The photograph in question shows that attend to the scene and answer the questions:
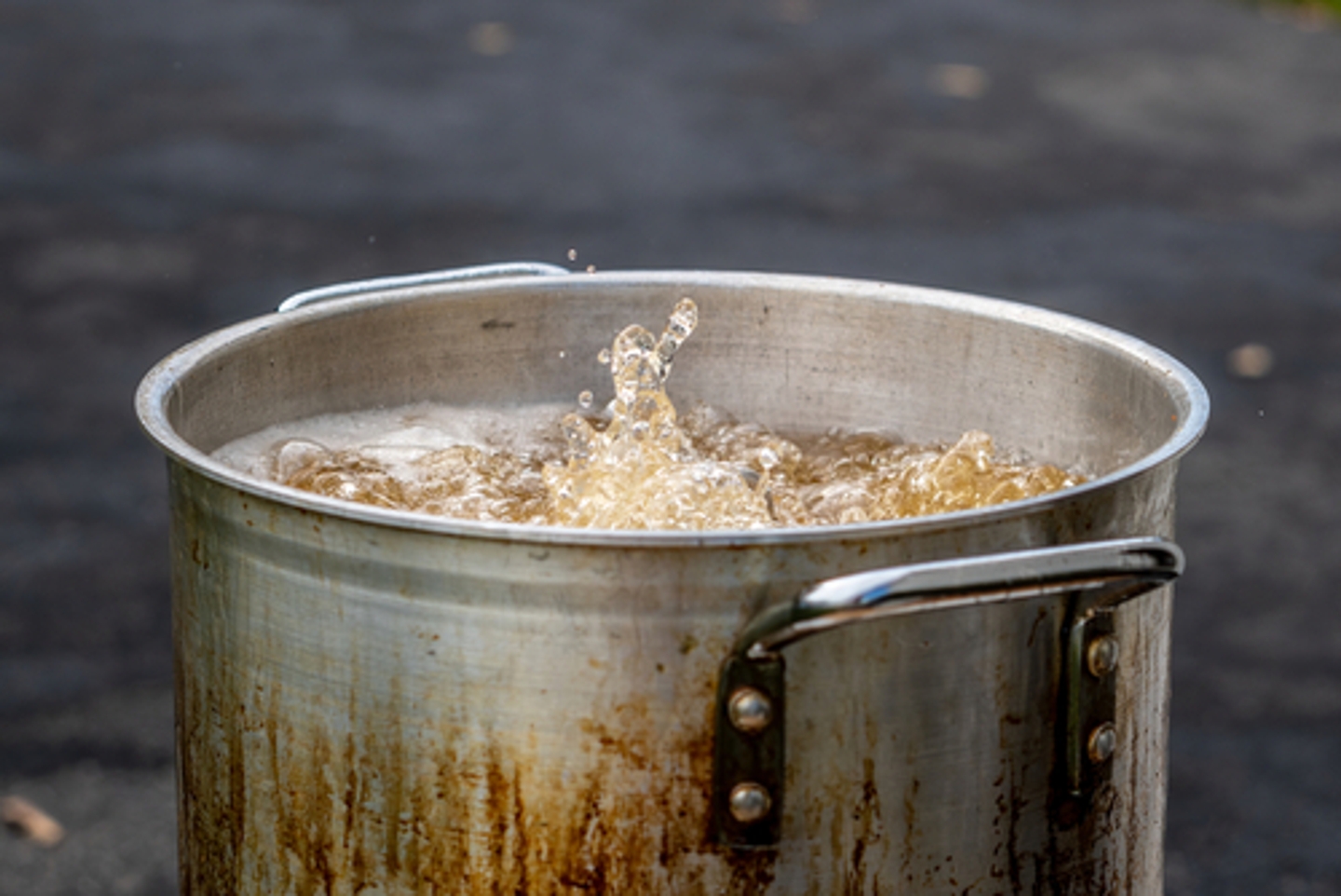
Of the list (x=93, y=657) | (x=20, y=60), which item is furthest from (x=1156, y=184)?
(x=20, y=60)

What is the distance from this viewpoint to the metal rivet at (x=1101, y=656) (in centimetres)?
111

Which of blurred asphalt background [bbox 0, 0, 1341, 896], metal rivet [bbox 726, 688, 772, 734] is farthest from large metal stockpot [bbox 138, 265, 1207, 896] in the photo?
blurred asphalt background [bbox 0, 0, 1341, 896]

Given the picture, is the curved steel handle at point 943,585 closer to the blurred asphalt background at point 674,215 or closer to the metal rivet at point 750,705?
the metal rivet at point 750,705

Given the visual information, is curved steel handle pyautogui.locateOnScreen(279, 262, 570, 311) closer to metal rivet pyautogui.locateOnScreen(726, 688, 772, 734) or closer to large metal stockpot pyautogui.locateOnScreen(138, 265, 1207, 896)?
large metal stockpot pyautogui.locateOnScreen(138, 265, 1207, 896)

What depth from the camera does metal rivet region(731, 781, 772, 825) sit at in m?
1.03

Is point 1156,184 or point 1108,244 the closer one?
point 1108,244

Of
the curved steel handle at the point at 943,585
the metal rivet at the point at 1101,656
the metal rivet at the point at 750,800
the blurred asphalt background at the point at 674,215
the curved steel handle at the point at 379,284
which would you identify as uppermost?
the curved steel handle at the point at 379,284

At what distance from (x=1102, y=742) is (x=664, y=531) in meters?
0.36

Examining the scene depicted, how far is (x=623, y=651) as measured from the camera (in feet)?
3.34

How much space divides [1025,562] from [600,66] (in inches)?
273

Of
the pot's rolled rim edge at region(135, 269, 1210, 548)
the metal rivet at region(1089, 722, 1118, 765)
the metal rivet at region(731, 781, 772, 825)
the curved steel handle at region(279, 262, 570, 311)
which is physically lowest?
the metal rivet at region(1089, 722, 1118, 765)

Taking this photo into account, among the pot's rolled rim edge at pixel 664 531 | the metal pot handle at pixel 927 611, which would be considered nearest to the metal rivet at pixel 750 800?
the metal pot handle at pixel 927 611

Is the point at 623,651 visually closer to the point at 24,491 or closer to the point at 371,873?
the point at 371,873

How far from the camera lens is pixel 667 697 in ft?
3.37
